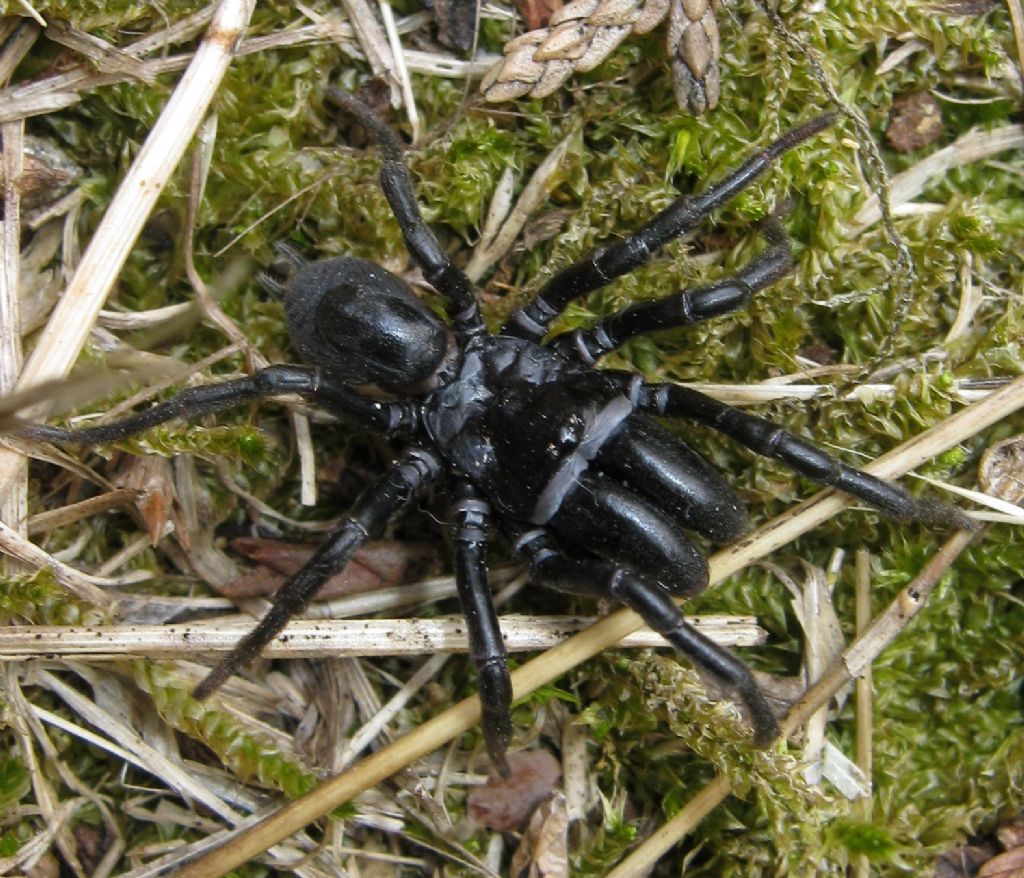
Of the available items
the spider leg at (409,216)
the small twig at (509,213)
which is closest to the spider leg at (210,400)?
the spider leg at (409,216)

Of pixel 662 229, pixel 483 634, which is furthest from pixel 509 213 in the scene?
pixel 483 634

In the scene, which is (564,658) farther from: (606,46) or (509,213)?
(606,46)

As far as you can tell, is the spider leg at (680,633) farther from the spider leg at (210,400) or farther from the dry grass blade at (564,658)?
the spider leg at (210,400)

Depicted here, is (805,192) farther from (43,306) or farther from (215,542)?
(43,306)

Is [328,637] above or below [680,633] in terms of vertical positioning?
below

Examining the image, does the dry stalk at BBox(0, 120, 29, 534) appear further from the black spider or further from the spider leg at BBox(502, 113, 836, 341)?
the spider leg at BBox(502, 113, 836, 341)

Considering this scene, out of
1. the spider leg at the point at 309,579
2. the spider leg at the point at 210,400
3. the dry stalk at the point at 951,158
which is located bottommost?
the spider leg at the point at 309,579

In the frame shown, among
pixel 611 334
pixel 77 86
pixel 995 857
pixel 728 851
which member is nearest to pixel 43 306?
pixel 77 86
